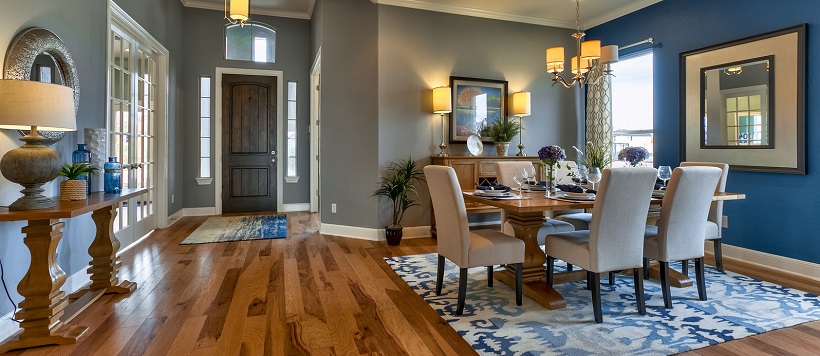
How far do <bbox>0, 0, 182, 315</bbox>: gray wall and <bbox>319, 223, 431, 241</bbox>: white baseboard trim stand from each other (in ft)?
7.72

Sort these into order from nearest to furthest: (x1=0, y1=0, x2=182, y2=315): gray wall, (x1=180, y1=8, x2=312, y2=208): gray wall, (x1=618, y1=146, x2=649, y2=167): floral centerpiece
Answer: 1. (x1=0, y1=0, x2=182, y2=315): gray wall
2. (x1=618, y1=146, x2=649, y2=167): floral centerpiece
3. (x1=180, y1=8, x2=312, y2=208): gray wall

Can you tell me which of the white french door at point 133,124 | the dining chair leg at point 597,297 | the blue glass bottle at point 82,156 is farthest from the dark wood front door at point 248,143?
the dining chair leg at point 597,297

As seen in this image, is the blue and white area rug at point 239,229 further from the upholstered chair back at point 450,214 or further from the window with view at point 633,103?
the window with view at point 633,103

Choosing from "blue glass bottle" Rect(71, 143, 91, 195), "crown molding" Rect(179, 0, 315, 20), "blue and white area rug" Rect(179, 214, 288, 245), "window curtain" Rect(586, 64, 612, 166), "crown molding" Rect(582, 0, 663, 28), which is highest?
"crown molding" Rect(179, 0, 315, 20)

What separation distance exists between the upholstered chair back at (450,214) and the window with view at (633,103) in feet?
10.7

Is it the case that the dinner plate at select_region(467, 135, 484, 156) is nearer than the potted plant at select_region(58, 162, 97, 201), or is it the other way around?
the potted plant at select_region(58, 162, 97, 201)

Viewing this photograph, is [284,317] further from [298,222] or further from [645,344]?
[298,222]

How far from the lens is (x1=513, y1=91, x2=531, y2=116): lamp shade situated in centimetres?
524

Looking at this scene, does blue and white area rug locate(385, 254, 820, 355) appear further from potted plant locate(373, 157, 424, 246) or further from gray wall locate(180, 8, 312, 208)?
gray wall locate(180, 8, 312, 208)

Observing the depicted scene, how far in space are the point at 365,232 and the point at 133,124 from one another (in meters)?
2.73

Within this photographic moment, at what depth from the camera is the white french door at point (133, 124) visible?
3.91 meters

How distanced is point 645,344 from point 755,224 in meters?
2.58

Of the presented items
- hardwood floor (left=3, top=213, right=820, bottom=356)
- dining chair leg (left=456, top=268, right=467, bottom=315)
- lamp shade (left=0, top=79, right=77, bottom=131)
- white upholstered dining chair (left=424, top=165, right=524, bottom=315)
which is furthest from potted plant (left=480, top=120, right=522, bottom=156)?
lamp shade (left=0, top=79, right=77, bottom=131)

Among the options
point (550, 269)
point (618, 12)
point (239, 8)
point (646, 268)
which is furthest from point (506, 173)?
point (618, 12)
